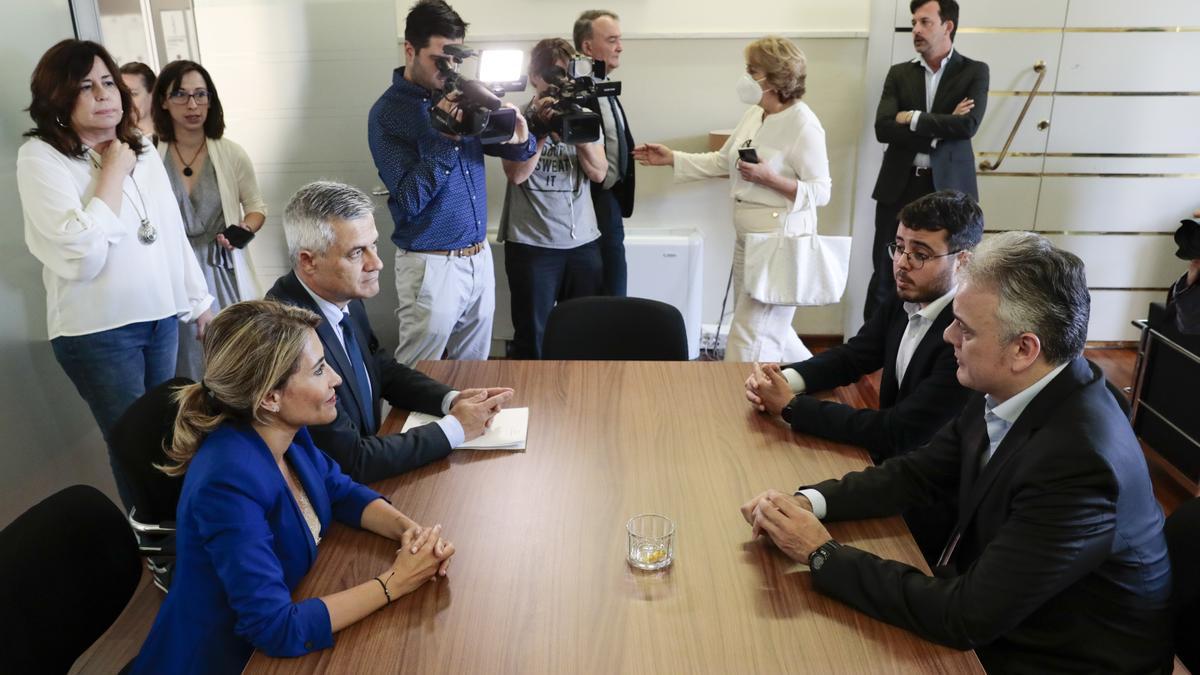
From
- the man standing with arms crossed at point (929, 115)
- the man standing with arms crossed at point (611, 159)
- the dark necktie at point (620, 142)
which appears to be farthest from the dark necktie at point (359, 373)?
the man standing with arms crossed at point (929, 115)

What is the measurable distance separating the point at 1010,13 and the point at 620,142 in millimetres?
2235

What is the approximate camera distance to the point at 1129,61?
180 inches

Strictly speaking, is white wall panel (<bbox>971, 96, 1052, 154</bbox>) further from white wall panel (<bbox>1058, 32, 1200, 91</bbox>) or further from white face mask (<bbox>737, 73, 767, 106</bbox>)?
white face mask (<bbox>737, 73, 767, 106</bbox>)

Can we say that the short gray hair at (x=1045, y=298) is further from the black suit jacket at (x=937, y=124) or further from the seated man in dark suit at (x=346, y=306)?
the black suit jacket at (x=937, y=124)

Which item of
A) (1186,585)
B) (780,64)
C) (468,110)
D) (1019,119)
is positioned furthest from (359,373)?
(1019,119)

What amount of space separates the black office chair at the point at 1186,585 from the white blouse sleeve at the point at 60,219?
2.70 metres

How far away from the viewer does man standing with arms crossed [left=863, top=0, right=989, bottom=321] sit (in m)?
4.05

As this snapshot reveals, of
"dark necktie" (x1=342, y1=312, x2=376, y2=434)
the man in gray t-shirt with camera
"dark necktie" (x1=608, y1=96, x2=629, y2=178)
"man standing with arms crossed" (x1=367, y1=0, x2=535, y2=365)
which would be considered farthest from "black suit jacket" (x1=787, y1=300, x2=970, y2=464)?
"dark necktie" (x1=608, y1=96, x2=629, y2=178)

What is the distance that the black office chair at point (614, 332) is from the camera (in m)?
2.88

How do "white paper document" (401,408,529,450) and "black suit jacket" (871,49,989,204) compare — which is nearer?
"white paper document" (401,408,529,450)

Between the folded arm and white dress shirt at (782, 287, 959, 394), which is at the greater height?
the folded arm

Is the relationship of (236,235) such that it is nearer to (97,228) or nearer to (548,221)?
(97,228)

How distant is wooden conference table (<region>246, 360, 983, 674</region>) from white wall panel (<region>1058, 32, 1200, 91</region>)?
3402mm

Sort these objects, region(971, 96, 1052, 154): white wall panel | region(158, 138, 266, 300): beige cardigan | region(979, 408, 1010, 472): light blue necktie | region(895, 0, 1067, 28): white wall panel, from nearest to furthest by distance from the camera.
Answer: region(979, 408, 1010, 472): light blue necktie, region(158, 138, 266, 300): beige cardigan, region(895, 0, 1067, 28): white wall panel, region(971, 96, 1052, 154): white wall panel
